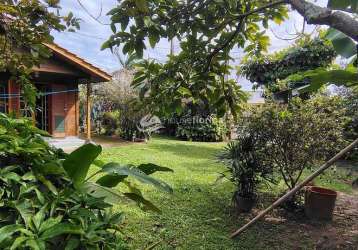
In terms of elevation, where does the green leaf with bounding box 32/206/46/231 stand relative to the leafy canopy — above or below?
below

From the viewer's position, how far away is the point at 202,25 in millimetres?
3270

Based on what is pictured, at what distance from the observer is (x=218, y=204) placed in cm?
589

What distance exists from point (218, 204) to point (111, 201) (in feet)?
15.8

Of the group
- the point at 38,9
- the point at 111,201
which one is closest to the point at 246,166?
the point at 38,9

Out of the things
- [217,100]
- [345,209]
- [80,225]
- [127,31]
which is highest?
[127,31]

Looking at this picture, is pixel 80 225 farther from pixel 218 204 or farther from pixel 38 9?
pixel 218 204

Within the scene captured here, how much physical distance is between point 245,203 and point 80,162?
15.0ft

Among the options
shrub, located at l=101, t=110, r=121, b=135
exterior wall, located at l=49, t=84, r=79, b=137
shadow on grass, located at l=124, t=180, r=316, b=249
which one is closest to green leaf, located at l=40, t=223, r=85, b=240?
shadow on grass, located at l=124, t=180, r=316, b=249

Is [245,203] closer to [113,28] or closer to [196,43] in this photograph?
[196,43]

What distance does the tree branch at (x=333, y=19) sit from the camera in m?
1.50

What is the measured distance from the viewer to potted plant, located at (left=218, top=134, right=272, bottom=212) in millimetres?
5359

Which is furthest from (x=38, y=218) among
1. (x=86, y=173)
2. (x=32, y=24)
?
(x=32, y=24)

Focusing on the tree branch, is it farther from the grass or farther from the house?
the house

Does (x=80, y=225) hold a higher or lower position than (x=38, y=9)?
lower
